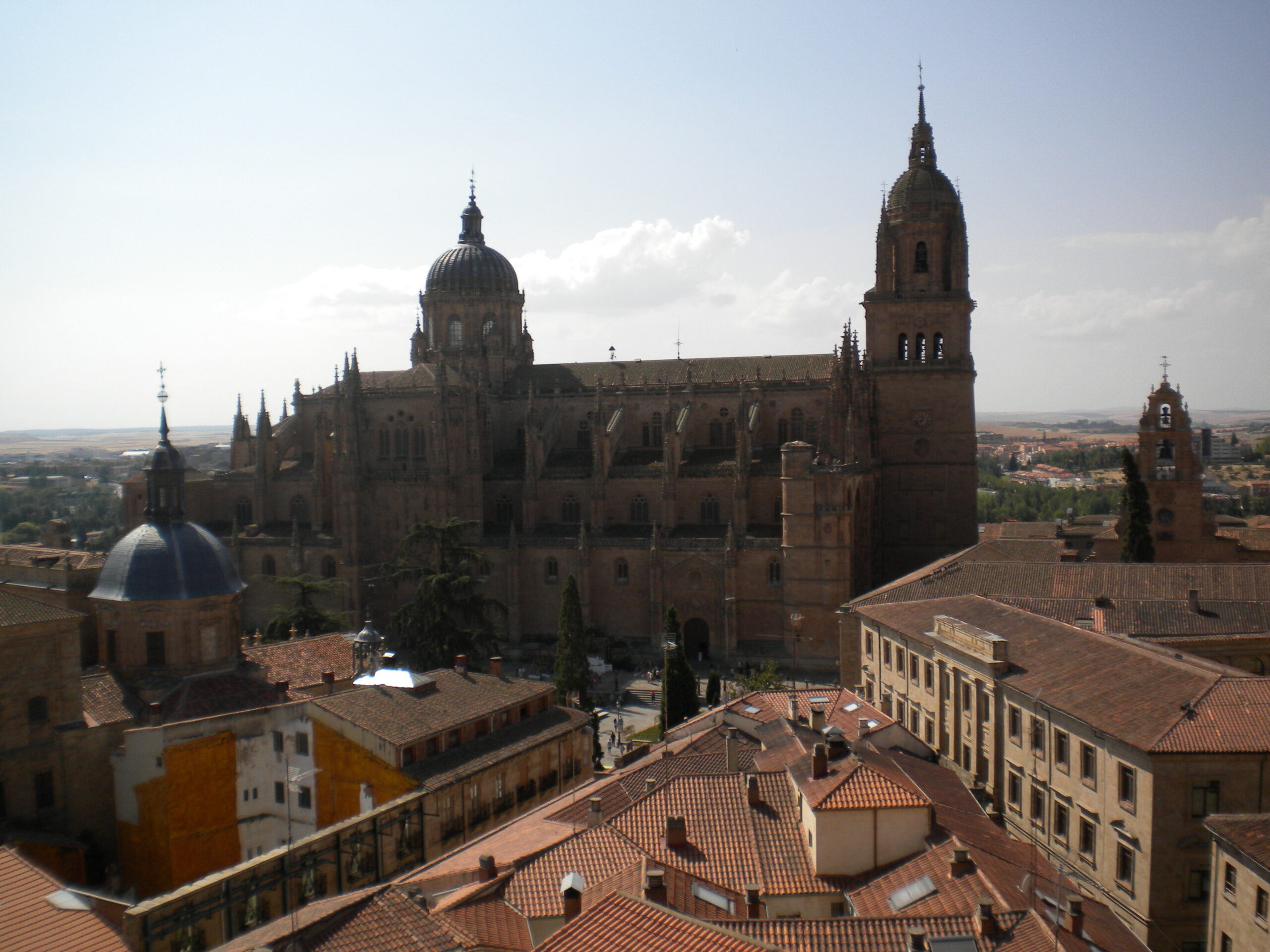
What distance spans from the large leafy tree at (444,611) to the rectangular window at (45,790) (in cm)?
1961

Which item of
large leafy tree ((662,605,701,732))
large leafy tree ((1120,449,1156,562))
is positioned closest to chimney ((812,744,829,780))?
large leafy tree ((662,605,701,732))

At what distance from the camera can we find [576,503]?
Result: 67.9 m

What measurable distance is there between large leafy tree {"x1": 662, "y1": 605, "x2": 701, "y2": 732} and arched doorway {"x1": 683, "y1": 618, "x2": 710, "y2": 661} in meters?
16.6

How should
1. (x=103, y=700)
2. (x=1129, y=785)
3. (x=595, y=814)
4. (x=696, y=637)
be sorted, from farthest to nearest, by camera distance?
(x=696, y=637) → (x=103, y=700) → (x=1129, y=785) → (x=595, y=814)

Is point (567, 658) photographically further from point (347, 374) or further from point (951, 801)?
point (347, 374)

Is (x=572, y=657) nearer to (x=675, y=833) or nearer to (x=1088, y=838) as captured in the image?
(x=1088, y=838)

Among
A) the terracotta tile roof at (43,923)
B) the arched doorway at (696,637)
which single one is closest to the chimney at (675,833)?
the terracotta tile roof at (43,923)

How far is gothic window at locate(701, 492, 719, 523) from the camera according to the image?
213ft

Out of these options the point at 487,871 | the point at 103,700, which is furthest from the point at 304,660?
the point at 487,871

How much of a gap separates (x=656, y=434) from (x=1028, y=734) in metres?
41.5

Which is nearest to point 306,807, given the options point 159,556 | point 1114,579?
point 159,556

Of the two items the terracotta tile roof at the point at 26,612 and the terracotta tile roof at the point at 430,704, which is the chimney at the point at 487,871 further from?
the terracotta tile roof at the point at 26,612

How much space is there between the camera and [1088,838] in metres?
28.0

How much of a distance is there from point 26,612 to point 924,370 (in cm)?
5046
